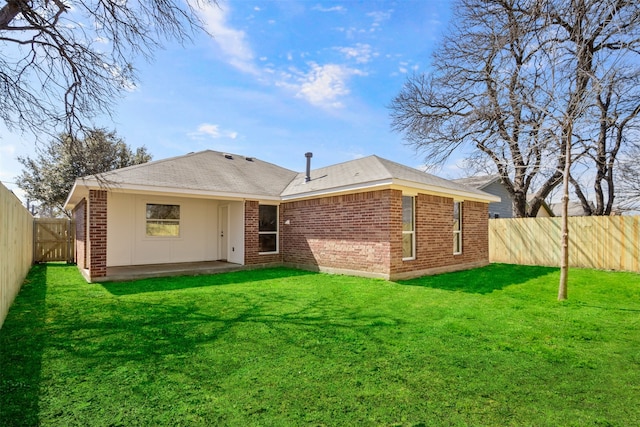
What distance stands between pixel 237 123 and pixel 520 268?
11.8 m

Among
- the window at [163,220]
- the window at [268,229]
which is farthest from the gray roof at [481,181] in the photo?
the window at [163,220]

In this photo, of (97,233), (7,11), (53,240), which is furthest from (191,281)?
(53,240)

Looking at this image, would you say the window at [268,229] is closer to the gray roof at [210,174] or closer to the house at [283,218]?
the house at [283,218]

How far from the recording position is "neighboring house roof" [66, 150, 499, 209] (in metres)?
9.03

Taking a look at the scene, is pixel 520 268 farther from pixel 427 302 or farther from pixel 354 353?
pixel 354 353

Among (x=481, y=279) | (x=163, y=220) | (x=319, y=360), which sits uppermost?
(x=163, y=220)

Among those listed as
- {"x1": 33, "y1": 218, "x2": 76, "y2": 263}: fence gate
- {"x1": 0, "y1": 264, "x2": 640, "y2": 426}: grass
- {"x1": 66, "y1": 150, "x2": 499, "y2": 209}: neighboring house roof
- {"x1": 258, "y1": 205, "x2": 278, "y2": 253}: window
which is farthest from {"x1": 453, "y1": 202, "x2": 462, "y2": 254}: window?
{"x1": 33, "y1": 218, "x2": 76, "y2": 263}: fence gate

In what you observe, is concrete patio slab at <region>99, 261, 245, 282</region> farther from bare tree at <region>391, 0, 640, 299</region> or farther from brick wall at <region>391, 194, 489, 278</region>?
bare tree at <region>391, 0, 640, 299</region>

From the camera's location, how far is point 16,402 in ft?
8.86

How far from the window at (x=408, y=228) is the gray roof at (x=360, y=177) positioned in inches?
25.7

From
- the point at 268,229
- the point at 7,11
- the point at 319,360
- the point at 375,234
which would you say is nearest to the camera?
the point at 319,360

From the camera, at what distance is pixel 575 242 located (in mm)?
11766

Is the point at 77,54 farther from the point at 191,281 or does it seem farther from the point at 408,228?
the point at 408,228

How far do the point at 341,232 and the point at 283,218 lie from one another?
2976 mm
